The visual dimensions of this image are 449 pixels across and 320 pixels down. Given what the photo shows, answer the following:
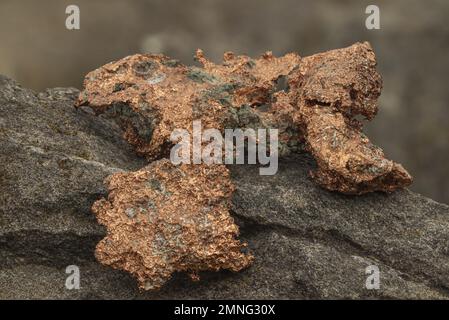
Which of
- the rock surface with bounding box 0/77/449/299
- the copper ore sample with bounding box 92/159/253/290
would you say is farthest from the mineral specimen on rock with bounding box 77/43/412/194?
the copper ore sample with bounding box 92/159/253/290

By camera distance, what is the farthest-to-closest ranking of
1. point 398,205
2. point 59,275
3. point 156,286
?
point 398,205 < point 59,275 < point 156,286

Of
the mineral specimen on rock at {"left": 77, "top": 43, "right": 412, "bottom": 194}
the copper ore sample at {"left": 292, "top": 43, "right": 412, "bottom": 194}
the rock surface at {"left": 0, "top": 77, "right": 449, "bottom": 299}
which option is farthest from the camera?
the mineral specimen on rock at {"left": 77, "top": 43, "right": 412, "bottom": 194}

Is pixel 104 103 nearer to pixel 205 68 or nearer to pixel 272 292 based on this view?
pixel 205 68

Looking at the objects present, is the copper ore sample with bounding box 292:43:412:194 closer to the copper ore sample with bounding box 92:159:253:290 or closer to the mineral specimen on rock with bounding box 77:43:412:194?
the mineral specimen on rock with bounding box 77:43:412:194

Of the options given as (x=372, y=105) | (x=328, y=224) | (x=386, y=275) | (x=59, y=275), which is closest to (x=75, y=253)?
(x=59, y=275)

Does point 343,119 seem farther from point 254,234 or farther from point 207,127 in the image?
point 254,234
